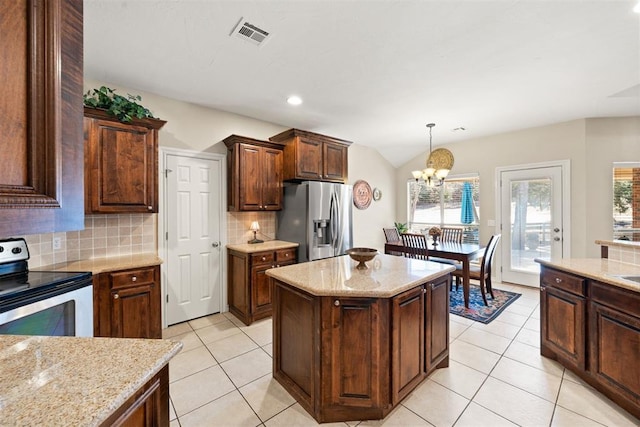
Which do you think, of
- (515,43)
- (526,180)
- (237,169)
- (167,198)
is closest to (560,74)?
(515,43)

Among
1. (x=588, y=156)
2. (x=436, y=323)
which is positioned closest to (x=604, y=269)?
(x=436, y=323)

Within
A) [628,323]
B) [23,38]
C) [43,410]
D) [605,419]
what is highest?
[23,38]

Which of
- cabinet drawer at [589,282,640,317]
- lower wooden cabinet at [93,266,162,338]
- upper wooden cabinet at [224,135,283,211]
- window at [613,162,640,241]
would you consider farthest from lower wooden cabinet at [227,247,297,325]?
window at [613,162,640,241]

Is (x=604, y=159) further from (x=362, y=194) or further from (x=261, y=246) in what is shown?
(x=261, y=246)

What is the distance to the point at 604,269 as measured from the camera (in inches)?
82.4

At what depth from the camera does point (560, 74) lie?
2.66 metres

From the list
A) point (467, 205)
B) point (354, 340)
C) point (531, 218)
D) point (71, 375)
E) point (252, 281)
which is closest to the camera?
point (71, 375)

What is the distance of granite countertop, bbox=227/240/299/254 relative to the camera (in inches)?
127

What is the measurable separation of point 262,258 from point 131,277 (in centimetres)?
133

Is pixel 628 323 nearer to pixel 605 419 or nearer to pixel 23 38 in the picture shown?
pixel 605 419

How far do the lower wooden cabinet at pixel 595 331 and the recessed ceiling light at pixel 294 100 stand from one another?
122 inches

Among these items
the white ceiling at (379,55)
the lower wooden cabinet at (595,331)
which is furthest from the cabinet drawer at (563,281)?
the white ceiling at (379,55)

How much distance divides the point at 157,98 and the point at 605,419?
187 inches

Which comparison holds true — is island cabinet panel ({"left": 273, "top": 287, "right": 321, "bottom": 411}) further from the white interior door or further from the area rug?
the area rug
